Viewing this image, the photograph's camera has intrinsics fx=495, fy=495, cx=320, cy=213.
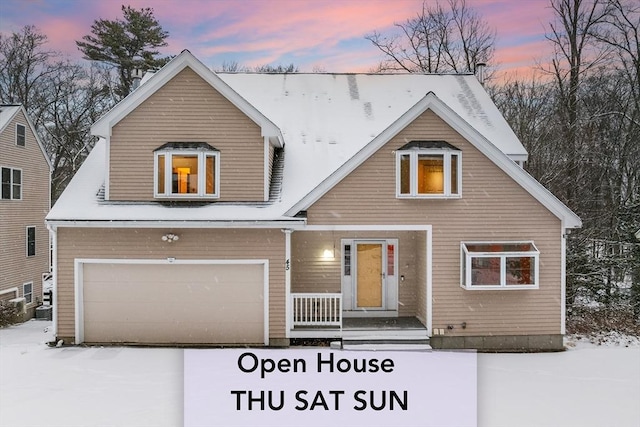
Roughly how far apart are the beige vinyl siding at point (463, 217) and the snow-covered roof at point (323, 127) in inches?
10.3

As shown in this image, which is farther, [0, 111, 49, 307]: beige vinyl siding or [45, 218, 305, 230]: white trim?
[0, 111, 49, 307]: beige vinyl siding

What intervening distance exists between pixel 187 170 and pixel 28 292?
12005 mm

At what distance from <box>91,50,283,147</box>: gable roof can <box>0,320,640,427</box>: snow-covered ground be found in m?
5.13

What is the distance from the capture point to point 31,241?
19.6m

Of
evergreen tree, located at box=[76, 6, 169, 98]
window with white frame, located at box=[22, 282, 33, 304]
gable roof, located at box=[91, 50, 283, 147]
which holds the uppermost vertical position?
evergreen tree, located at box=[76, 6, 169, 98]

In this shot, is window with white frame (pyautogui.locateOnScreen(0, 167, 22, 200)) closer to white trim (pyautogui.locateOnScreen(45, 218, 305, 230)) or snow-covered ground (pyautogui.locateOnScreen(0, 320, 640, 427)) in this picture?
snow-covered ground (pyautogui.locateOnScreen(0, 320, 640, 427))

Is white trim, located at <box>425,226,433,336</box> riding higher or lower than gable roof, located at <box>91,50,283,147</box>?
lower

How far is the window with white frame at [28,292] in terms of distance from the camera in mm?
18969

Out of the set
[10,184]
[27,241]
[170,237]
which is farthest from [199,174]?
[27,241]

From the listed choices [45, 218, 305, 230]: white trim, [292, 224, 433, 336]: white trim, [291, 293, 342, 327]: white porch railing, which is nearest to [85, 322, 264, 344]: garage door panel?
[291, 293, 342, 327]: white porch railing

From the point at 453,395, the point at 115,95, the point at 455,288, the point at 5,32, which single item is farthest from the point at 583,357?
the point at 5,32

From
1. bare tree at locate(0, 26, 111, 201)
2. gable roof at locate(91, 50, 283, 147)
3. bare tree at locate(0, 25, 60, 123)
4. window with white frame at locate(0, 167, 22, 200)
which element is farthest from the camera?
bare tree at locate(0, 26, 111, 201)

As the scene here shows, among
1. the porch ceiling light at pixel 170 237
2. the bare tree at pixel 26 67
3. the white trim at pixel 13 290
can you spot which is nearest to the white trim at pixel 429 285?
the porch ceiling light at pixel 170 237

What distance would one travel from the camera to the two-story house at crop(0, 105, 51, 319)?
58.3 ft
